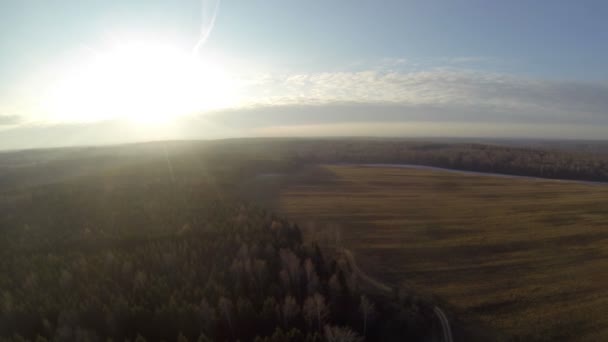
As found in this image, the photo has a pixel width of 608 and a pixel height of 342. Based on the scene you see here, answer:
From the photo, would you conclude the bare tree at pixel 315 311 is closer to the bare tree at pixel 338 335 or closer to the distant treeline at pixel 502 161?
the bare tree at pixel 338 335

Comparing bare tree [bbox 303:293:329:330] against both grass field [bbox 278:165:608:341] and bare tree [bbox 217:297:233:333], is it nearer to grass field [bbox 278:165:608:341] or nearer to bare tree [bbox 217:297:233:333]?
bare tree [bbox 217:297:233:333]

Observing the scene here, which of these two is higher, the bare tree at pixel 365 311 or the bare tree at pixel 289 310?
the bare tree at pixel 289 310

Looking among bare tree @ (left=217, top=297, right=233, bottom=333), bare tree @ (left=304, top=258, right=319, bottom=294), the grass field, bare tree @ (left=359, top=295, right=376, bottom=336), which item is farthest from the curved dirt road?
bare tree @ (left=217, top=297, right=233, bottom=333)

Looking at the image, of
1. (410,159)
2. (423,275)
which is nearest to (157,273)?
(423,275)

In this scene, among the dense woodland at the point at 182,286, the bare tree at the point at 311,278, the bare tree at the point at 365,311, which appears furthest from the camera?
the bare tree at the point at 311,278

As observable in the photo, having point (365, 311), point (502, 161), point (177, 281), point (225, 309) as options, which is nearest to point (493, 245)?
point (365, 311)

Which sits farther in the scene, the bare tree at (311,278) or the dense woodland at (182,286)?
the bare tree at (311,278)

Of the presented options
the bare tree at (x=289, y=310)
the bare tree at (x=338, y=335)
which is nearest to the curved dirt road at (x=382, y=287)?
the bare tree at (x=338, y=335)

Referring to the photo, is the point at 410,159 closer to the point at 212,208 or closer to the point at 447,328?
the point at 212,208

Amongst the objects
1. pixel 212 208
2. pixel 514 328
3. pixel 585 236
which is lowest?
pixel 514 328
